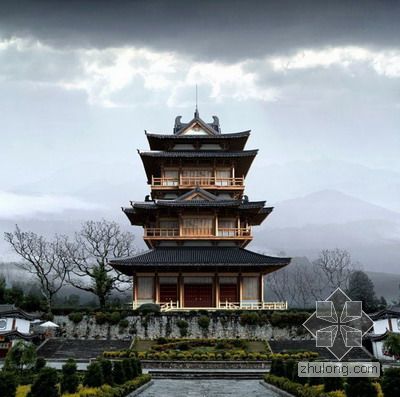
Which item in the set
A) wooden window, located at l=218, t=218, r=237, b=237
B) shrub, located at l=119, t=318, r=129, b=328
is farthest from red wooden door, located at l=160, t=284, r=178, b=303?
wooden window, located at l=218, t=218, r=237, b=237

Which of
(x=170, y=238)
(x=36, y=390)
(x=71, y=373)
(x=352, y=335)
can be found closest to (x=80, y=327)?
(x=170, y=238)

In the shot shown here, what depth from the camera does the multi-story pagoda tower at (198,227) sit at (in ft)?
140

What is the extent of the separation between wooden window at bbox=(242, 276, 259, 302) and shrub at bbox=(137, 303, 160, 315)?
7910 millimetres

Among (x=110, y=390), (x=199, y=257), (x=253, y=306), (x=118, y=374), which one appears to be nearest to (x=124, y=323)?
(x=199, y=257)

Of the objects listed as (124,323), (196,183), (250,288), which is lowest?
(124,323)

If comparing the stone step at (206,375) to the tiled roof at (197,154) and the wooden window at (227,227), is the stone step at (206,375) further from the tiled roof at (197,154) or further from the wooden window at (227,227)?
the tiled roof at (197,154)

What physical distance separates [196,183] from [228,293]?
417 inches

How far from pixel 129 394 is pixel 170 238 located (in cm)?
2617

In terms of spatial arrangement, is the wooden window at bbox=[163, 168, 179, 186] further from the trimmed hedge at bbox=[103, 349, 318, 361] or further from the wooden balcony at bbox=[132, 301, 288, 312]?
the trimmed hedge at bbox=[103, 349, 318, 361]

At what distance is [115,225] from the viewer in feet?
227

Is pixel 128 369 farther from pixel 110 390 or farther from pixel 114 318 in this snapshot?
pixel 114 318

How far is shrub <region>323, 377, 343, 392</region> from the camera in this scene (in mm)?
17438

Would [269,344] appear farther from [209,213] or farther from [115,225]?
[115,225]

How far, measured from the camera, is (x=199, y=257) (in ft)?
140
